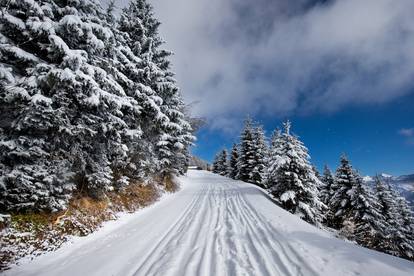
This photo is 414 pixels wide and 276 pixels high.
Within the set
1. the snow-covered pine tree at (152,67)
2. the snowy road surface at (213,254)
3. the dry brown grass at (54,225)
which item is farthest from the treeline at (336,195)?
the dry brown grass at (54,225)

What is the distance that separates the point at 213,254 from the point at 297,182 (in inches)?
428

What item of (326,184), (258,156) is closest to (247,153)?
(258,156)

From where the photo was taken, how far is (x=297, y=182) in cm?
1421

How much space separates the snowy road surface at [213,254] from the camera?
169 inches

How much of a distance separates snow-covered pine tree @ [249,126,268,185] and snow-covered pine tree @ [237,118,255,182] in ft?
1.05

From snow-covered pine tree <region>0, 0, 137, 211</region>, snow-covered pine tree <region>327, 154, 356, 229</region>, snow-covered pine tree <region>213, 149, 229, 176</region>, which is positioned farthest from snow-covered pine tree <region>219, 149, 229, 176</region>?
snow-covered pine tree <region>0, 0, 137, 211</region>

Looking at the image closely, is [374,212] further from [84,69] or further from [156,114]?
[84,69]

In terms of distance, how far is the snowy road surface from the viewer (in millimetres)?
4293

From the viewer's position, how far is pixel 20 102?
18.9 ft

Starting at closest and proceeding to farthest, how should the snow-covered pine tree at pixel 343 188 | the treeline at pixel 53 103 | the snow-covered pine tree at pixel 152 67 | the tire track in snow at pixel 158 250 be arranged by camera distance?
1. the tire track in snow at pixel 158 250
2. the treeline at pixel 53 103
3. the snow-covered pine tree at pixel 152 67
4. the snow-covered pine tree at pixel 343 188

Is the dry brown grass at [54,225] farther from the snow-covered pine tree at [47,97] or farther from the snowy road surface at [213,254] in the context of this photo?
the snow-covered pine tree at [47,97]

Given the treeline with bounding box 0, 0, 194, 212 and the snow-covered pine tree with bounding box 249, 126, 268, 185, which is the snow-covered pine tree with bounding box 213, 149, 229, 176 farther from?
the treeline with bounding box 0, 0, 194, 212

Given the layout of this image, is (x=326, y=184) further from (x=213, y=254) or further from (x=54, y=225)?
(x=54, y=225)

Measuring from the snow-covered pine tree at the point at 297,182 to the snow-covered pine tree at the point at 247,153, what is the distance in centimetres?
1484
